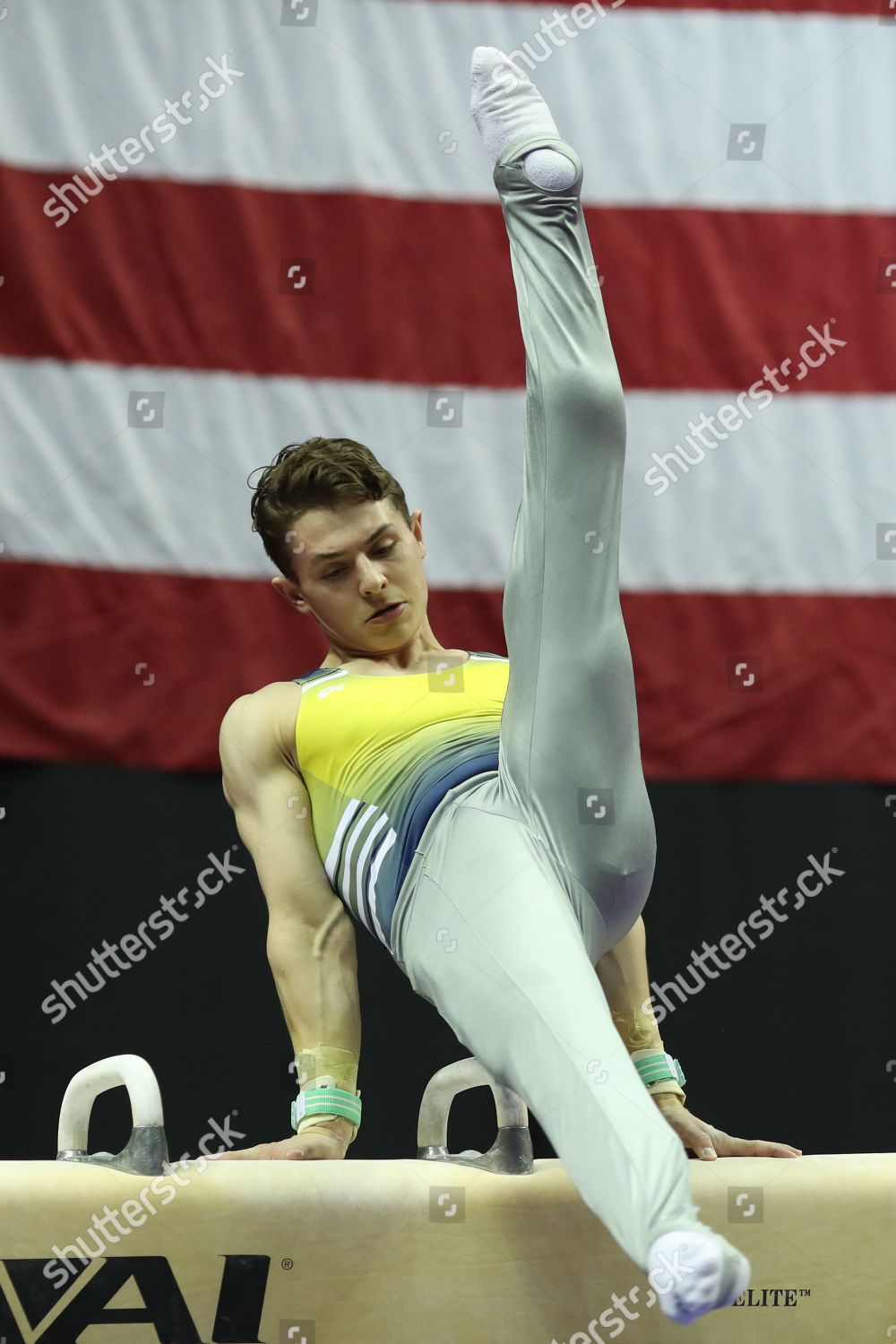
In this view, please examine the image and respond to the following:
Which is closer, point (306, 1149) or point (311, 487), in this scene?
point (306, 1149)

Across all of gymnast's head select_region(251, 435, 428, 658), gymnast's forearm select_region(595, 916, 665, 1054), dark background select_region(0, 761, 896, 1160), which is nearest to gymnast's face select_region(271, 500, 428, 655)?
gymnast's head select_region(251, 435, 428, 658)

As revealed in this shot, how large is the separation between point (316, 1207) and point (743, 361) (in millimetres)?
2051

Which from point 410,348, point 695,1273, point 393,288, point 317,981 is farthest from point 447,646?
point 695,1273

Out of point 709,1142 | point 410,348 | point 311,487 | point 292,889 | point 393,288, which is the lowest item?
point 709,1142

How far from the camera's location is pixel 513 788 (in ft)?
5.45

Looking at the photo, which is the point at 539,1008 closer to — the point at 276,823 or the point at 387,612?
the point at 276,823

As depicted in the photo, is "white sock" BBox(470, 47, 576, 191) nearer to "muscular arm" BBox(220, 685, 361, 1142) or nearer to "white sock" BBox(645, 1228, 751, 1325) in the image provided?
"muscular arm" BBox(220, 685, 361, 1142)

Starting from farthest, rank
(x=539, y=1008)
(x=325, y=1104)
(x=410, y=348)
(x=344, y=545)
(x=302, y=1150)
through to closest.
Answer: (x=410, y=348), (x=344, y=545), (x=325, y=1104), (x=302, y=1150), (x=539, y=1008)

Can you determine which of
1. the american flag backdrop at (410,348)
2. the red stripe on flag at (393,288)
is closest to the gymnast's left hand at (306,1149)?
the american flag backdrop at (410,348)

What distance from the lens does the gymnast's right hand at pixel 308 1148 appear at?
1.72 m

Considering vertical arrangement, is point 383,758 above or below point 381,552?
below

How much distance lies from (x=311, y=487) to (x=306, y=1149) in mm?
910

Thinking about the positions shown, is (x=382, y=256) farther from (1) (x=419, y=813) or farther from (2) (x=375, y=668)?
(1) (x=419, y=813)

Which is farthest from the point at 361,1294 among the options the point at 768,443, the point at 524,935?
the point at 768,443
